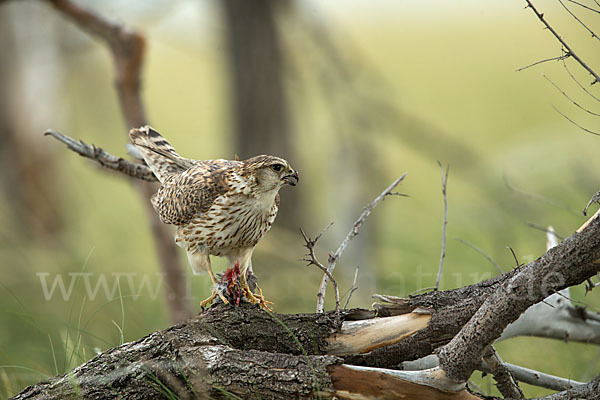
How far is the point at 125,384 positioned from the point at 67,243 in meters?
6.69

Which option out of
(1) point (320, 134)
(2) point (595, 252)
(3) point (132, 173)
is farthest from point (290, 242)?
(1) point (320, 134)

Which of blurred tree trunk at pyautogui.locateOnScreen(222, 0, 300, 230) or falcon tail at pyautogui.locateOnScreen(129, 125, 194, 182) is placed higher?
blurred tree trunk at pyautogui.locateOnScreen(222, 0, 300, 230)

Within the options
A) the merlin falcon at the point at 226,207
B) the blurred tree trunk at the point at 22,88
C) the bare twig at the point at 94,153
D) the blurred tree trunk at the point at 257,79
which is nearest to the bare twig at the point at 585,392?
the merlin falcon at the point at 226,207

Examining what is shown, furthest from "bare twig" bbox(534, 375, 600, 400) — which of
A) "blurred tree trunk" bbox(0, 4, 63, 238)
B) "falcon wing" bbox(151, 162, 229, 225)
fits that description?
"blurred tree trunk" bbox(0, 4, 63, 238)

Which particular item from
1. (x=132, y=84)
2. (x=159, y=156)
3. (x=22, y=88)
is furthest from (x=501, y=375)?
(x=22, y=88)

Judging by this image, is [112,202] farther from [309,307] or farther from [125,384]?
[125,384]

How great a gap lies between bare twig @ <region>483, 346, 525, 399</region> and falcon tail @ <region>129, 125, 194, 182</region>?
1.97m

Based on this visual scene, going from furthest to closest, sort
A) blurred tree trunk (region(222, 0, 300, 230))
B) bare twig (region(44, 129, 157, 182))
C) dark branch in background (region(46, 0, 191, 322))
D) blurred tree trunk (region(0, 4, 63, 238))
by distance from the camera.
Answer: blurred tree trunk (region(0, 4, 63, 238)) < blurred tree trunk (region(222, 0, 300, 230)) < dark branch in background (region(46, 0, 191, 322)) < bare twig (region(44, 129, 157, 182))

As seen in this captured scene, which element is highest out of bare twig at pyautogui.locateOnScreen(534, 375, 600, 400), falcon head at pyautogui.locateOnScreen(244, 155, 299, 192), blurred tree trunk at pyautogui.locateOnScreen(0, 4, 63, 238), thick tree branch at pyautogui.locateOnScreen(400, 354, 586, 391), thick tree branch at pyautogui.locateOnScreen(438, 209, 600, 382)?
blurred tree trunk at pyautogui.locateOnScreen(0, 4, 63, 238)

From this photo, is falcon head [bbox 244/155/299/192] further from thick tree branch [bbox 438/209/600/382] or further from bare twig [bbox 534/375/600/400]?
bare twig [bbox 534/375/600/400]

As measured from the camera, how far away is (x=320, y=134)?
14.1 metres

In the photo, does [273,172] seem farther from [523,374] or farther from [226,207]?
[523,374]

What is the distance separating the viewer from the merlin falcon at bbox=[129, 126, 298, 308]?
300 centimetres

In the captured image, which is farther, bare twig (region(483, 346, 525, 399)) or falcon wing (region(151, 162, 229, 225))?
falcon wing (region(151, 162, 229, 225))
